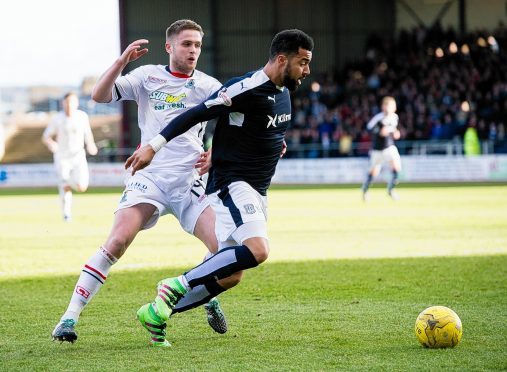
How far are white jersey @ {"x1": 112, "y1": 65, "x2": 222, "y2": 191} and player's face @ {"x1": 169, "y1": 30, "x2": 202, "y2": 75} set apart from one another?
0.12 metres

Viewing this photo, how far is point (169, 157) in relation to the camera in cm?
775

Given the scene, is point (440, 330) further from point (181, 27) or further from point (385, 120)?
point (385, 120)

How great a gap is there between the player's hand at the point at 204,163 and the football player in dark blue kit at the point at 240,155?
78 mm

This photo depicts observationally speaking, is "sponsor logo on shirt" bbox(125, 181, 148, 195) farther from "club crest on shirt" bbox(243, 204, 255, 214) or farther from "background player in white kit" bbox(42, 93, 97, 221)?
"background player in white kit" bbox(42, 93, 97, 221)

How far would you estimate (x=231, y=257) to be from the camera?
22.4ft

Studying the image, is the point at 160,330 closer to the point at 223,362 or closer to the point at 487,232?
the point at 223,362

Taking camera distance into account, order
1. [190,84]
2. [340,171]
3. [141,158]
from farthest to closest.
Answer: [340,171] → [190,84] → [141,158]

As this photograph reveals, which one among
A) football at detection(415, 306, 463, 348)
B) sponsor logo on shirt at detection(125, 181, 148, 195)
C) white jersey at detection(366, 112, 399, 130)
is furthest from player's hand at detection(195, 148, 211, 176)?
white jersey at detection(366, 112, 399, 130)

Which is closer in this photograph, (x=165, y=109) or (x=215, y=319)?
(x=215, y=319)

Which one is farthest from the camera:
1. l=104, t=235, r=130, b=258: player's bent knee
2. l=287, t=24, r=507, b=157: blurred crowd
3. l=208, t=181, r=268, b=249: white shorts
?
l=287, t=24, r=507, b=157: blurred crowd

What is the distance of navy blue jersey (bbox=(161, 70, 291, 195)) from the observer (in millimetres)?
6828

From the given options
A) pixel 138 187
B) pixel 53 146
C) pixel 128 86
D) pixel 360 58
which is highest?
pixel 360 58

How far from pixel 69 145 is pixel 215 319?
12.6 metres

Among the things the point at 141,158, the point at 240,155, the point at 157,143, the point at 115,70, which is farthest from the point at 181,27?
the point at 141,158
